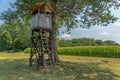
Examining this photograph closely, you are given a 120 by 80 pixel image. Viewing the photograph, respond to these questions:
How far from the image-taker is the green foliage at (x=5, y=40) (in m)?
54.6

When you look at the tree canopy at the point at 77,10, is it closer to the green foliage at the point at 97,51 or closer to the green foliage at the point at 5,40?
the green foliage at the point at 97,51

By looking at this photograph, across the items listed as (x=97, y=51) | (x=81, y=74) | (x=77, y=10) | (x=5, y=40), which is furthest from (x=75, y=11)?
(x=5, y=40)

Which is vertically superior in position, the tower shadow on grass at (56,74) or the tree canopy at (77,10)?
the tree canopy at (77,10)

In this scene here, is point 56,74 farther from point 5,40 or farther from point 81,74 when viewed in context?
point 5,40

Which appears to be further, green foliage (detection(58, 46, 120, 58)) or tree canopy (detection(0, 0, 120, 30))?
green foliage (detection(58, 46, 120, 58))

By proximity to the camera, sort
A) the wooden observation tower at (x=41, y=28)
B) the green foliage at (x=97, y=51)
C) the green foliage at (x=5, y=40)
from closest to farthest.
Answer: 1. the wooden observation tower at (x=41, y=28)
2. the green foliage at (x=97, y=51)
3. the green foliage at (x=5, y=40)

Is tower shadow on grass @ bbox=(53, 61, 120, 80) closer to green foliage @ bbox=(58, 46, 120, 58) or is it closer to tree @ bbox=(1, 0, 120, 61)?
tree @ bbox=(1, 0, 120, 61)

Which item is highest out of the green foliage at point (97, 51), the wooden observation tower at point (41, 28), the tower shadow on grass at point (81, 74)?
the wooden observation tower at point (41, 28)

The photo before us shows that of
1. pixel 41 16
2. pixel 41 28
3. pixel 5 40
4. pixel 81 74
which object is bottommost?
pixel 81 74

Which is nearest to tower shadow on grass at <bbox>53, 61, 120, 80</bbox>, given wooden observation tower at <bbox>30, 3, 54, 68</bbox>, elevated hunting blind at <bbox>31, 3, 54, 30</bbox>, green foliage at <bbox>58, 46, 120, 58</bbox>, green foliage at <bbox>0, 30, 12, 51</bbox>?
wooden observation tower at <bbox>30, 3, 54, 68</bbox>

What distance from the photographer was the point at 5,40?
54719 millimetres

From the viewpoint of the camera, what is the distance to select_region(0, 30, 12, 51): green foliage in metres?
54.6

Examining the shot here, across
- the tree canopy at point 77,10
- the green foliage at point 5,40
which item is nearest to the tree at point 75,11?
the tree canopy at point 77,10

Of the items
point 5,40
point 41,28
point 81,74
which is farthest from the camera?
point 5,40
